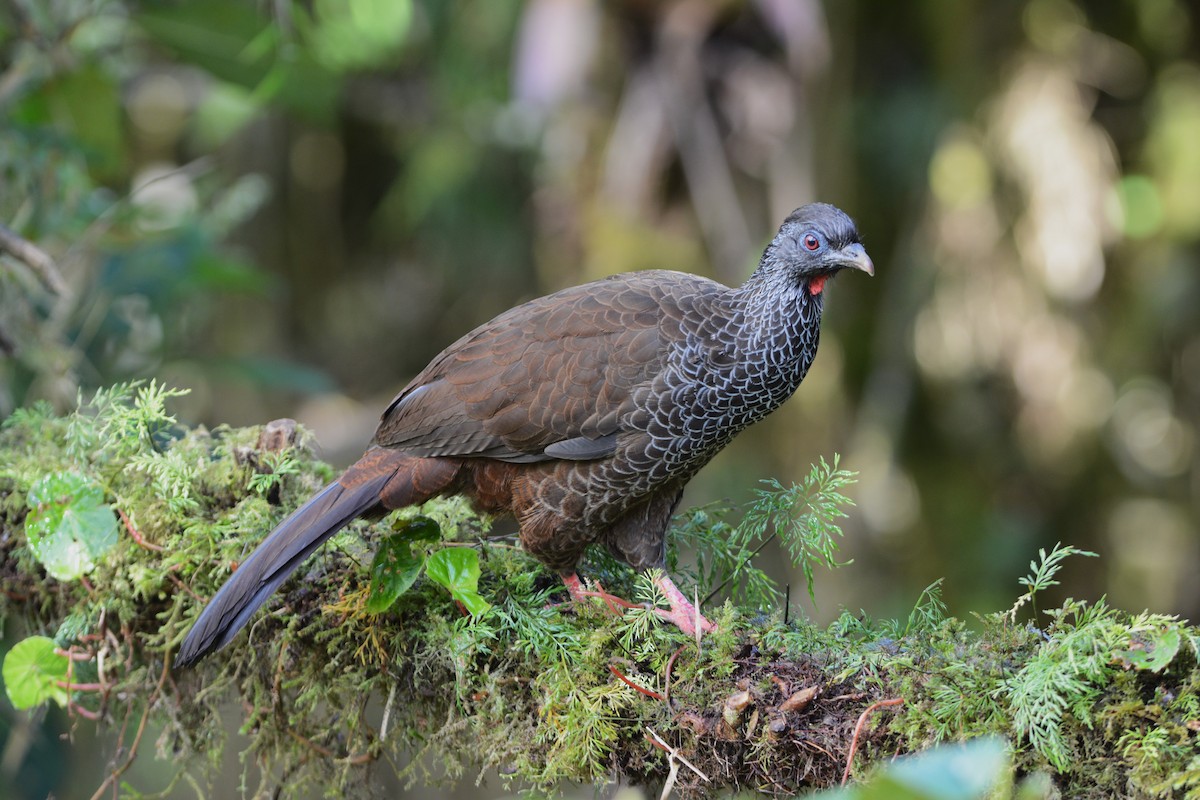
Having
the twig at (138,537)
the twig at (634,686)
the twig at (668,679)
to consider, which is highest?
the twig at (668,679)

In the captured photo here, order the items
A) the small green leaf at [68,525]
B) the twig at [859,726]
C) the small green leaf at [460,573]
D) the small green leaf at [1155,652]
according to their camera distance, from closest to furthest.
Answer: the small green leaf at [1155,652] → the twig at [859,726] → the small green leaf at [460,573] → the small green leaf at [68,525]

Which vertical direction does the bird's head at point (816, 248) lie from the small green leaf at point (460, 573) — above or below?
above

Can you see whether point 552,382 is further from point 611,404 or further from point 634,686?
point 634,686

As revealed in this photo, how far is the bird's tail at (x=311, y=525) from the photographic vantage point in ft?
7.80

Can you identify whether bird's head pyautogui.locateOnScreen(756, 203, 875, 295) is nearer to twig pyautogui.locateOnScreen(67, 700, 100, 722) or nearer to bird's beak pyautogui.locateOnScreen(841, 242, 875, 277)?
bird's beak pyautogui.locateOnScreen(841, 242, 875, 277)

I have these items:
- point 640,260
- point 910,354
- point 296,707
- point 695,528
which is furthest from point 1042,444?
point 296,707

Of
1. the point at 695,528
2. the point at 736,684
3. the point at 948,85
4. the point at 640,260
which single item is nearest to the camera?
the point at 736,684

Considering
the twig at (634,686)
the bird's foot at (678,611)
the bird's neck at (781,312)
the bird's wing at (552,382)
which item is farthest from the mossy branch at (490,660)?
the bird's neck at (781,312)

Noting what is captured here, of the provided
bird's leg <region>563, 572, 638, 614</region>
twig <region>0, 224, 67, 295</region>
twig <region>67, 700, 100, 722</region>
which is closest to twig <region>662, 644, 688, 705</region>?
bird's leg <region>563, 572, 638, 614</region>

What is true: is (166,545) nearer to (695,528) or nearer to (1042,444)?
(695,528)

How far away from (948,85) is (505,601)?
15.2ft

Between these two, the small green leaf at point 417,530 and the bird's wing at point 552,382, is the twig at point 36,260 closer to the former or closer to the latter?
the bird's wing at point 552,382

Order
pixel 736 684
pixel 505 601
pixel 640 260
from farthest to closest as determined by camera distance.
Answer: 1. pixel 640 260
2. pixel 505 601
3. pixel 736 684

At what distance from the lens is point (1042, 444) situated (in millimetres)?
6129
